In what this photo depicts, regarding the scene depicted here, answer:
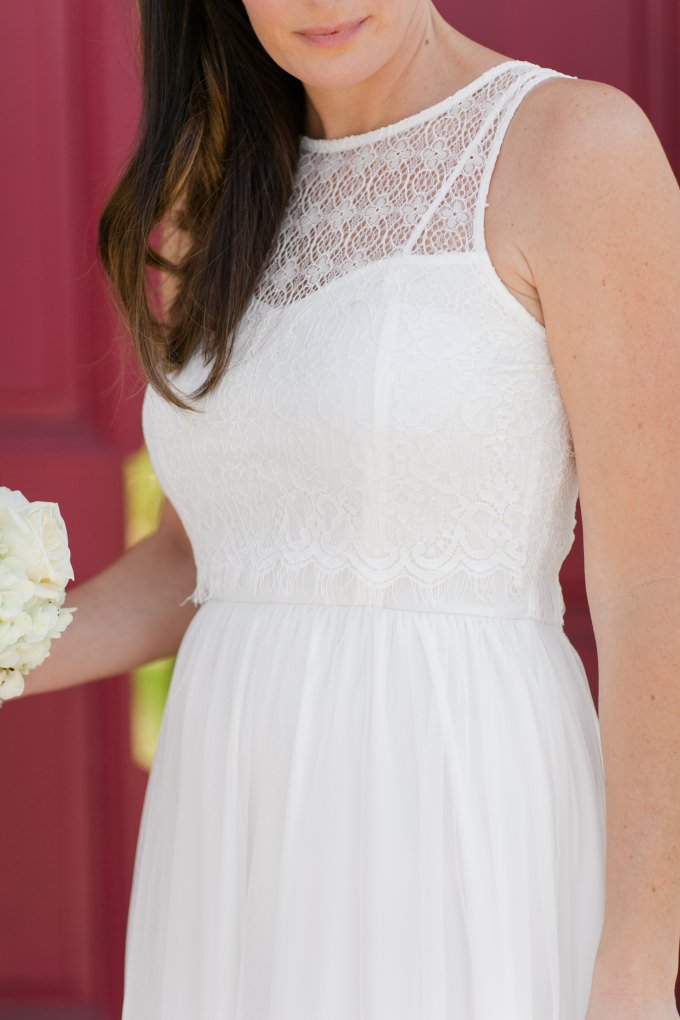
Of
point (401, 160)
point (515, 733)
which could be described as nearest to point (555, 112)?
point (401, 160)

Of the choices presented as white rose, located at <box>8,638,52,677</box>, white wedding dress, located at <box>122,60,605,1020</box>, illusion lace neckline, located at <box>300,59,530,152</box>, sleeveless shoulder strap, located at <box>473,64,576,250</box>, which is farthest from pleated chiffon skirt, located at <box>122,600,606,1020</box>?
illusion lace neckline, located at <box>300,59,530,152</box>

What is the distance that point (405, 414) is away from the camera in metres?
1.28

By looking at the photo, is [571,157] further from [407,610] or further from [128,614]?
[128,614]

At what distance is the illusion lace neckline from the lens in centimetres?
139

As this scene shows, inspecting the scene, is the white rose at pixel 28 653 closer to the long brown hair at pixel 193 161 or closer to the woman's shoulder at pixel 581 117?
the long brown hair at pixel 193 161

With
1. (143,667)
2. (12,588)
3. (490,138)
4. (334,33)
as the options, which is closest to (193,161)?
(334,33)

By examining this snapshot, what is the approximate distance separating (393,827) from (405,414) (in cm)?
38

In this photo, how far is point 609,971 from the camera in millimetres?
1205

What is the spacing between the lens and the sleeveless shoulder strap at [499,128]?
51.4 inches

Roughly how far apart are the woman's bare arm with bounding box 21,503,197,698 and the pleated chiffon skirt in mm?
298

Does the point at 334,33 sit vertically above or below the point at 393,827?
above

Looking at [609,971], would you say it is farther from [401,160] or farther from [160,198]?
[160,198]

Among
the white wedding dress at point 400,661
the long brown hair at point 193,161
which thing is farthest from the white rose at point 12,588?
the long brown hair at point 193,161

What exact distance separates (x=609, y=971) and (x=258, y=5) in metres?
0.99
